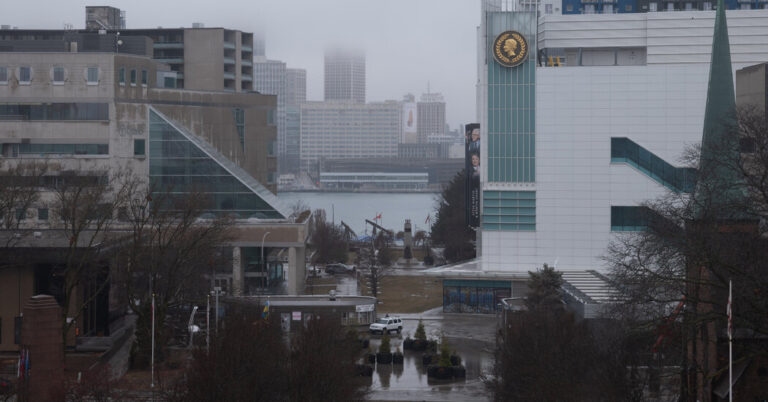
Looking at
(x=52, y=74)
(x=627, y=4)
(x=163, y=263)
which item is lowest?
(x=163, y=263)

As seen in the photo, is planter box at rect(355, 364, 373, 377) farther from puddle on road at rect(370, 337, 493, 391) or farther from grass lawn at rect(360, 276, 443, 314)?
grass lawn at rect(360, 276, 443, 314)

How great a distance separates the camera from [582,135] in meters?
56.7

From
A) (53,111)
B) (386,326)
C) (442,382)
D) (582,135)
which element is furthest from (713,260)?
(53,111)

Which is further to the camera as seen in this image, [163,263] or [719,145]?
[163,263]

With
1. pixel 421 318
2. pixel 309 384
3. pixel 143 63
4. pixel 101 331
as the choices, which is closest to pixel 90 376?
pixel 309 384

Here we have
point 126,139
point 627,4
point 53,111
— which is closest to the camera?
point 53,111

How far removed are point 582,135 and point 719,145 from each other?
100ft

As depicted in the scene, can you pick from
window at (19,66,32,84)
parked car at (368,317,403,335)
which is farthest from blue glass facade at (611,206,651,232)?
window at (19,66,32,84)

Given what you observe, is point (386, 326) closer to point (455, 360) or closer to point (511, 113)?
point (455, 360)

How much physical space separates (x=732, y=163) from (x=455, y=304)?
32.6 m

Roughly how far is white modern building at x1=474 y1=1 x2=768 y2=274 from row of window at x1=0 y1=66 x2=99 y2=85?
23166mm

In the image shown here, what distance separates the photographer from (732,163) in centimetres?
2480

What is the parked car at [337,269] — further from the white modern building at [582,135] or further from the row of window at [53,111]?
the row of window at [53,111]

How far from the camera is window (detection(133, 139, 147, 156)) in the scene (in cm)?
6100
